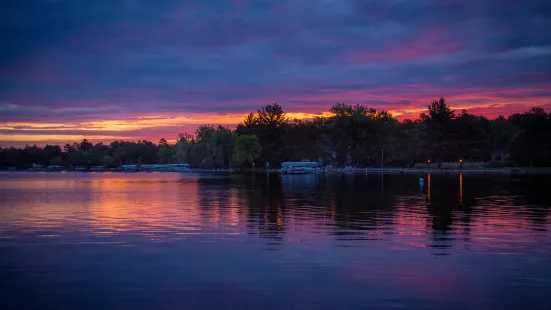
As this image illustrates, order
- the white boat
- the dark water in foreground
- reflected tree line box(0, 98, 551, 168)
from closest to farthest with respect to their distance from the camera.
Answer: the dark water in foreground → reflected tree line box(0, 98, 551, 168) → the white boat

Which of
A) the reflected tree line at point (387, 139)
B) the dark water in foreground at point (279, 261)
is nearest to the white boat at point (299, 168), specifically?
the reflected tree line at point (387, 139)

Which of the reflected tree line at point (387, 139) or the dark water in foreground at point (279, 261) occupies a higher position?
the reflected tree line at point (387, 139)

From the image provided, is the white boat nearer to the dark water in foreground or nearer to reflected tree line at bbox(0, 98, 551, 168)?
reflected tree line at bbox(0, 98, 551, 168)

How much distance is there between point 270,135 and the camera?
183 m

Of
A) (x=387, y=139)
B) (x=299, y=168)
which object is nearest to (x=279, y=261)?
(x=299, y=168)

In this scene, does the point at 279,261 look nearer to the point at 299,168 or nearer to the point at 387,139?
the point at 299,168

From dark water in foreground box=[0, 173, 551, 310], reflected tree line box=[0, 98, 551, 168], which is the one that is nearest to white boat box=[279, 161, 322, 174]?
reflected tree line box=[0, 98, 551, 168]

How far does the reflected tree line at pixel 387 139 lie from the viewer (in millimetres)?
127225

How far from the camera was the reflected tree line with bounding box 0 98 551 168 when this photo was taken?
127225 mm

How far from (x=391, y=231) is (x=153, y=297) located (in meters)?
13.9

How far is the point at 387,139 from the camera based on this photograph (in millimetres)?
152500

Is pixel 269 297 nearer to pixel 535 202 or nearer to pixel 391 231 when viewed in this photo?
pixel 391 231

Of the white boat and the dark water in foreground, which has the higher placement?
the white boat

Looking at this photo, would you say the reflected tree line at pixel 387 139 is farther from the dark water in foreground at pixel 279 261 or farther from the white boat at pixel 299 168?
the dark water in foreground at pixel 279 261
